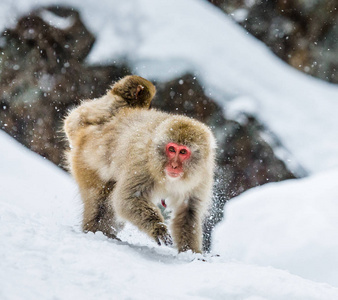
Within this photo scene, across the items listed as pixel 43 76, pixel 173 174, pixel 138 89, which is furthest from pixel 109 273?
pixel 43 76

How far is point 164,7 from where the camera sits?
310 inches

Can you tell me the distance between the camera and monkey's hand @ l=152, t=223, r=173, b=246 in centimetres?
298

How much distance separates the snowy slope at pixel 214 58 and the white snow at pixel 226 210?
0.02 m

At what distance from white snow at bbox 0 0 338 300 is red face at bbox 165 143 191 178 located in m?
0.55

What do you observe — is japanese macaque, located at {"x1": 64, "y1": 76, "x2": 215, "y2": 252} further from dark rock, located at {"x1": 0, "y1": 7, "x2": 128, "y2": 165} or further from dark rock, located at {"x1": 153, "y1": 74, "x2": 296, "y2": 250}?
dark rock, located at {"x1": 0, "y1": 7, "x2": 128, "y2": 165}

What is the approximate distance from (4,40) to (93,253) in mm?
A: 6359

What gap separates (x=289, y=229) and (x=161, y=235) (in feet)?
5.90

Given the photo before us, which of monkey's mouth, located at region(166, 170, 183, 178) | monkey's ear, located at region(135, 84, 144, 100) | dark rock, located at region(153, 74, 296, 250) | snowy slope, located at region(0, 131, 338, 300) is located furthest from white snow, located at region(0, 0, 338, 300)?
monkey's ear, located at region(135, 84, 144, 100)

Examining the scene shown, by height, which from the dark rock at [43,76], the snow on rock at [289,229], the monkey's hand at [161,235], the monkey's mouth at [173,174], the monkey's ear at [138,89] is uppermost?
the monkey's ear at [138,89]

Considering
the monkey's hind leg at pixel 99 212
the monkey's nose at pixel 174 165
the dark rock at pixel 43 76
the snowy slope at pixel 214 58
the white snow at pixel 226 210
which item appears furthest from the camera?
the dark rock at pixel 43 76

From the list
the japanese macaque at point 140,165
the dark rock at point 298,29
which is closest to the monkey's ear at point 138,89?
the japanese macaque at point 140,165

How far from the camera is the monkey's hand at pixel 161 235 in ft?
9.79

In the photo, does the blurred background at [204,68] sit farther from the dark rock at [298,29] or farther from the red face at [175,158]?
the red face at [175,158]

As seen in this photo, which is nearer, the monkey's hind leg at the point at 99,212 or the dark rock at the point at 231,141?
the monkey's hind leg at the point at 99,212
